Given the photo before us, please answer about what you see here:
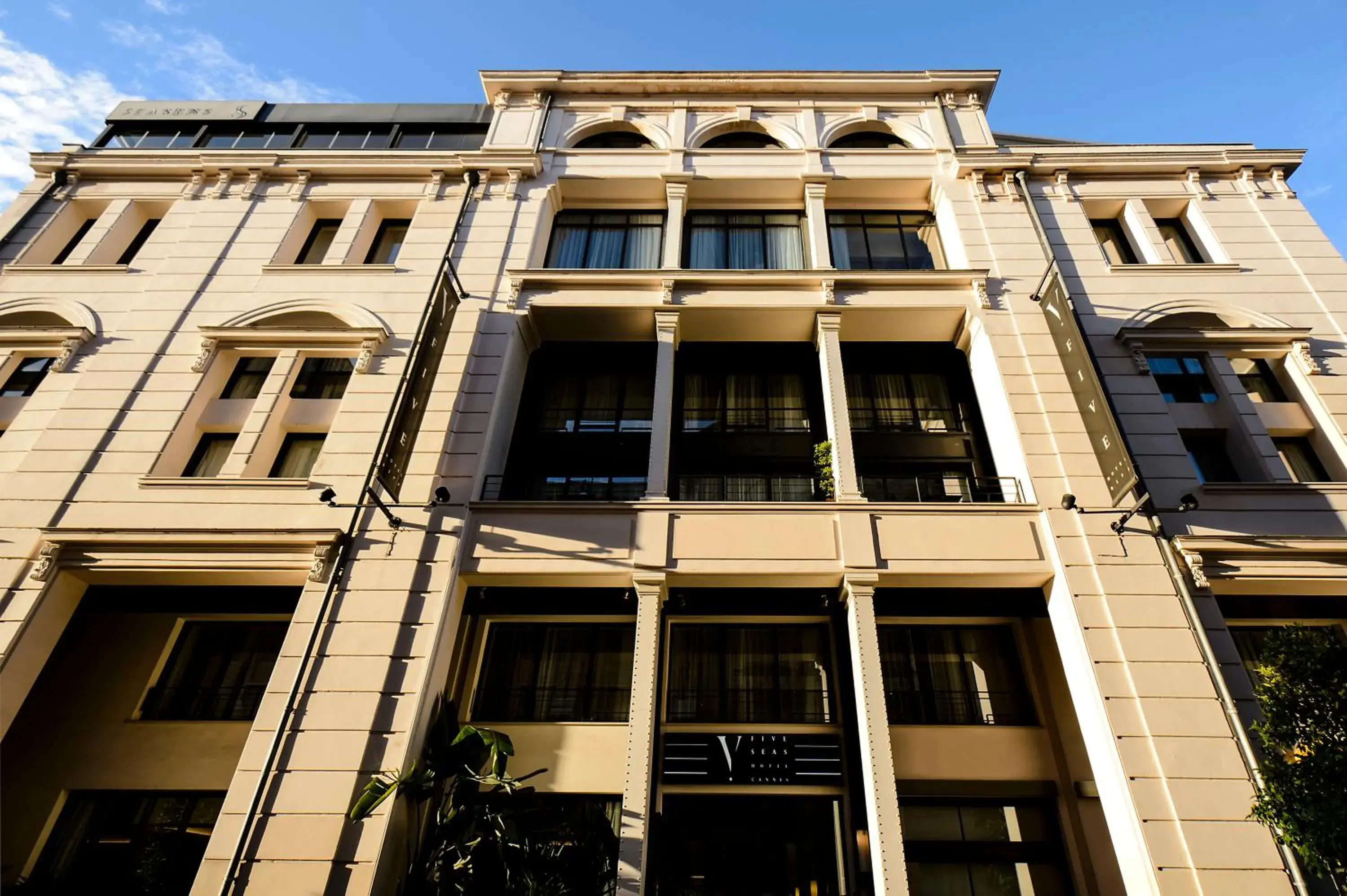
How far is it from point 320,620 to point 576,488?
546cm

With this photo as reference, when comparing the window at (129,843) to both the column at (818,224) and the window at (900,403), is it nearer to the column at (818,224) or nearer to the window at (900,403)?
the window at (900,403)

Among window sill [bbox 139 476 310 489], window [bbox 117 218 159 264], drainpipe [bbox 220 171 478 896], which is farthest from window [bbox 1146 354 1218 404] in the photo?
window [bbox 117 218 159 264]

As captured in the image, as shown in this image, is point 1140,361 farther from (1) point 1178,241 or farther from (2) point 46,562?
(2) point 46,562

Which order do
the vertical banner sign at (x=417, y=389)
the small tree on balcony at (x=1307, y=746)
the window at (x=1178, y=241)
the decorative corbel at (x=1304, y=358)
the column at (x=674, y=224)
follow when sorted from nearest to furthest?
the small tree on balcony at (x=1307, y=746), the vertical banner sign at (x=417, y=389), the decorative corbel at (x=1304, y=358), the column at (x=674, y=224), the window at (x=1178, y=241)

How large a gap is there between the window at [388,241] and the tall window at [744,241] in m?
7.54

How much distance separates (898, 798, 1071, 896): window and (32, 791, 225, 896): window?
1210cm

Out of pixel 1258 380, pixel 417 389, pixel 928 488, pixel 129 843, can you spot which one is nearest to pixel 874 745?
pixel 928 488

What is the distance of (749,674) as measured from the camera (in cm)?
1259

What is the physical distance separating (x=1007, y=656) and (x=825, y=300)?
27.5 ft

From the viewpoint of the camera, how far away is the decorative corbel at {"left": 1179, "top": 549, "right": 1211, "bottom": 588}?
10.7 meters

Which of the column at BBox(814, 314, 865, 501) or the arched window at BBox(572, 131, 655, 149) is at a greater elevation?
the arched window at BBox(572, 131, 655, 149)

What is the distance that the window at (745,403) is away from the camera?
1517 centimetres

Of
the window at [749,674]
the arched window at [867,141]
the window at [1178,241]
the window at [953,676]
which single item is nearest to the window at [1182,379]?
the window at [1178,241]

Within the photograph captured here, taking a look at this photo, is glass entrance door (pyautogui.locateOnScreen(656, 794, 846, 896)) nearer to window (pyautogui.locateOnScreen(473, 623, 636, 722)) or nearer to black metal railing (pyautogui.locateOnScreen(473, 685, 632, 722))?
black metal railing (pyautogui.locateOnScreen(473, 685, 632, 722))
